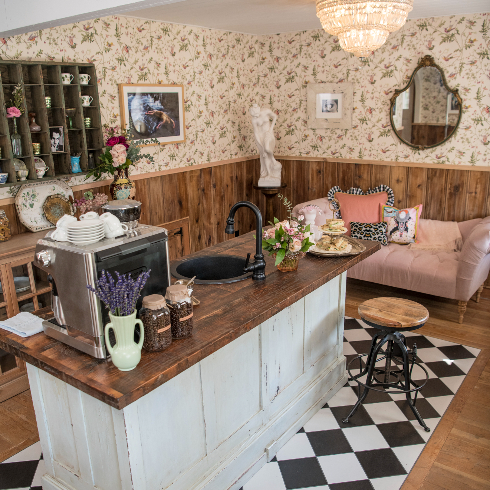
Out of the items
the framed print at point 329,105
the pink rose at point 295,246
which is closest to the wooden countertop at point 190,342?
the pink rose at point 295,246

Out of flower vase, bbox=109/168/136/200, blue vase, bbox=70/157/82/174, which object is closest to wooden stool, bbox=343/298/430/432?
flower vase, bbox=109/168/136/200

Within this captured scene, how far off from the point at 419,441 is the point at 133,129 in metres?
3.56

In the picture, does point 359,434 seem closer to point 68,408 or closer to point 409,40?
point 68,408

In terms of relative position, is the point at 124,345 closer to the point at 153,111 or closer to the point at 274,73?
the point at 153,111

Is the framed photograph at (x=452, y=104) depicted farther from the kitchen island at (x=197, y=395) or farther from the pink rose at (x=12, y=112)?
the pink rose at (x=12, y=112)

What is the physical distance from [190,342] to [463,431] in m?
1.93

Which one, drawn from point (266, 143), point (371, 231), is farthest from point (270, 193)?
point (371, 231)

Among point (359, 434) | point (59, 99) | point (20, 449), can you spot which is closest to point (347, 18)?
point (59, 99)

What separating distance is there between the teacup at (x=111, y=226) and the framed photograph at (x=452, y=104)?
4121 millimetres

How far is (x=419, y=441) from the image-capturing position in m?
2.80

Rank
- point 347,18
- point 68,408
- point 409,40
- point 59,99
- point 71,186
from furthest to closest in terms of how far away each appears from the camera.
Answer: point 409,40
point 71,186
point 59,99
point 347,18
point 68,408

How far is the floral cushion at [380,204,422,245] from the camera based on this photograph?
16.4 ft

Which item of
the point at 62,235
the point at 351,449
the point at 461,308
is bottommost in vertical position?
the point at 351,449

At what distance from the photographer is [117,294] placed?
169 cm
